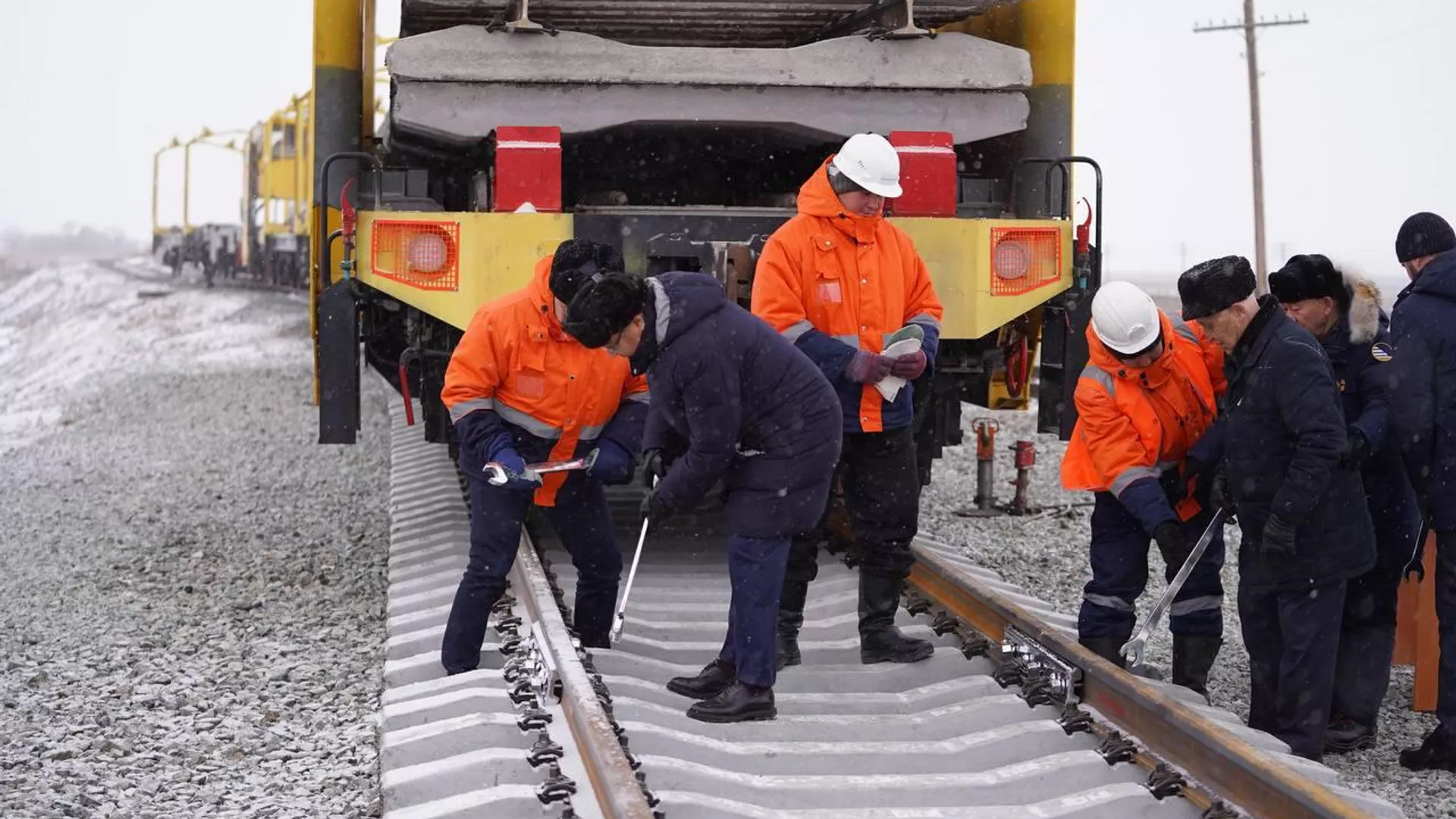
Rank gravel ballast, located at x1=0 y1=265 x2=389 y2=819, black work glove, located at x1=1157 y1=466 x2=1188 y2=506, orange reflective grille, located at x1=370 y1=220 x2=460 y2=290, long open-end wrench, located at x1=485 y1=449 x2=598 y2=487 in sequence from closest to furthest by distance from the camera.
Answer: gravel ballast, located at x1=0 y1=265 x2=389 y2=819
long open-end wrench, located at x1=485 y1=449 x2=598 y2=487
black work glove, located at x1=1157 y1=466 x2=1188 y2=506
orange reflective grille, located at x1=370 y1=220 x2=460 y2=290

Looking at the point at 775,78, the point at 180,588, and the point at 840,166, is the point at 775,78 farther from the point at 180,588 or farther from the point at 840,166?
the point at 180,588

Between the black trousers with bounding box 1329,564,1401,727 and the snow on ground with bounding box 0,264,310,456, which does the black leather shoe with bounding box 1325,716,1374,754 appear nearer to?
the black trousers with bounding box 1329,564,1401,727

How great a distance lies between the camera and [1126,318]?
4.99m

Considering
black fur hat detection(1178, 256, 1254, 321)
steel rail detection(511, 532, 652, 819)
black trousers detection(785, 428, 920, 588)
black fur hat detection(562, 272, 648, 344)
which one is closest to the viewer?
steel rail detection(511, 532, 652, 819)

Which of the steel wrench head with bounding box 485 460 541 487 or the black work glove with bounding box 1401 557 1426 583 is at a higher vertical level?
the steel wrench head with bounding box 485 460 541 487

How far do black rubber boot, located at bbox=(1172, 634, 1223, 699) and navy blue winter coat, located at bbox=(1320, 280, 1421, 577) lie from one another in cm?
60

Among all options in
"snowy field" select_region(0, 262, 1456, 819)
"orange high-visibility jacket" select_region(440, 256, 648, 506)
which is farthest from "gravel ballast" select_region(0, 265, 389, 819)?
"orange high-visibility jacket" select_region(440, 256, 648, 506)

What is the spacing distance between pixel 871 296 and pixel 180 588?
3813 mm

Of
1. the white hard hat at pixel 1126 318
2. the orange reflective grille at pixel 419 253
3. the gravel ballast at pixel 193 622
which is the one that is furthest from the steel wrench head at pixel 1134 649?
the orange reflective grille at pixel 419 253

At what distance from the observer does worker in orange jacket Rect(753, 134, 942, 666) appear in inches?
207

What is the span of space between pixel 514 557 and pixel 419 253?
182cm

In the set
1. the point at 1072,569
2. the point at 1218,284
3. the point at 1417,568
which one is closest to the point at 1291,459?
the point at 1218,284

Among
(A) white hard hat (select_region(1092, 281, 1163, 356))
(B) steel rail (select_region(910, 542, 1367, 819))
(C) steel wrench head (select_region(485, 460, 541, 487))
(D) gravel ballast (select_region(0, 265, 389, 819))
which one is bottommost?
(D) gravel ballast (select_region(0, 265, 389, 819))

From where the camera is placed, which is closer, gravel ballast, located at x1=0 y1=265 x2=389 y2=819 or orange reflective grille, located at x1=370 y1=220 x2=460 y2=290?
gravel ballast, located at x1=0 y1=265 x2=389 y2=819
